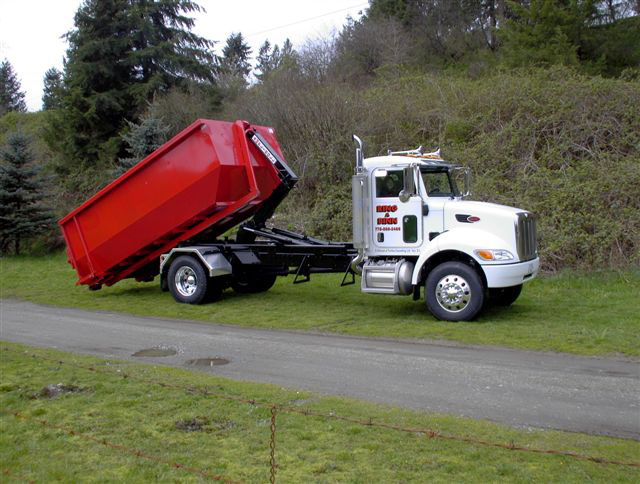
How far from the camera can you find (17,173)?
2494 cm

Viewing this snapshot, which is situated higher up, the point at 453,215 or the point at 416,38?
the point at 416,38

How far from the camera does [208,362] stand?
8.92 m

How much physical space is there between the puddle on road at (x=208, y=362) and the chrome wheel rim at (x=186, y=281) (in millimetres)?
4978

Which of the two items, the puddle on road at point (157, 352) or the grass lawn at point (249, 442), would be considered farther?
the puddle on road at point (157, 352)

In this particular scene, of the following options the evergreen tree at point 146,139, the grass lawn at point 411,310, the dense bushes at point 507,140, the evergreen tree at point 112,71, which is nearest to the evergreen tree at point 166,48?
the evergreen tree at point 112,71

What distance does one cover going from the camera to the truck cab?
1079 centimetres

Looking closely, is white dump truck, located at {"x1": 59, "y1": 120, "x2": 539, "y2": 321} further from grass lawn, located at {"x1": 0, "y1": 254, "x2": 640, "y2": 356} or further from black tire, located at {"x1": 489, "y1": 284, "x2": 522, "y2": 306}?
grass lawn, located at {"x1": 0, "y1": 254, "x2": 640, "y2": 356}

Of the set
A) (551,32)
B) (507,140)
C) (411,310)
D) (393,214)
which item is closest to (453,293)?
(411,310)

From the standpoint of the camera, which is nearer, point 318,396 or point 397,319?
point 318,396

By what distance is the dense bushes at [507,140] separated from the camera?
52.0 feet

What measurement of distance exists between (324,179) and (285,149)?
2.16 m

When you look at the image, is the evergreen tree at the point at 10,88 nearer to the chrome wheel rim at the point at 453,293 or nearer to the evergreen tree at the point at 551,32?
the evergreen tree at the point at 551,32

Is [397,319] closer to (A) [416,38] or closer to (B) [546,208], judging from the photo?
(B) [546,208]

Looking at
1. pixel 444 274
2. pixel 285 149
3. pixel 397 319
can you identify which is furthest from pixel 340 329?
pixel 285 149
